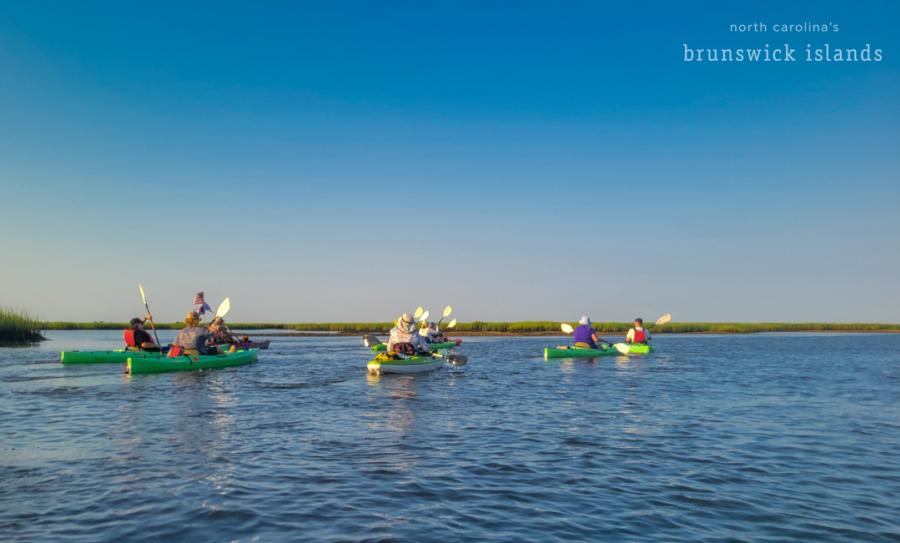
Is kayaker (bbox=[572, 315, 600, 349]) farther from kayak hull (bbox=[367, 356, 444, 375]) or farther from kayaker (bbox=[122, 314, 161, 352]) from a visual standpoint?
kayaker (bbox=[122, 314, 161, 352])

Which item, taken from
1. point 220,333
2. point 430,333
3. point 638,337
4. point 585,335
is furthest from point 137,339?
point 638,337

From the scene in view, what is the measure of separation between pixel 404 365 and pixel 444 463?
1345 centimetres

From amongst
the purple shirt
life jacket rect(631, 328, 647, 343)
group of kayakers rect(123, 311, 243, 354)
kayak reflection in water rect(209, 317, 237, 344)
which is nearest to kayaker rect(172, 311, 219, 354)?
group of kayakers rect(123, 311, 243, 354)

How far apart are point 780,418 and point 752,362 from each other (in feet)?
63.0

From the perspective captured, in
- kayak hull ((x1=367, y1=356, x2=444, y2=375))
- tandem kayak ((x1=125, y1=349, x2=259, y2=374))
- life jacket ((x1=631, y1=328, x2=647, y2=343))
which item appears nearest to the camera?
tandem kayak ((x1=125, y1=349, x2=259, y2=374))

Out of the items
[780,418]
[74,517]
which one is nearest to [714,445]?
[780,418]

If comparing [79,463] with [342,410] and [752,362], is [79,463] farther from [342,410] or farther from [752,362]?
[752,362]

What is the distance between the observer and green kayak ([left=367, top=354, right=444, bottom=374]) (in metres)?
22.0

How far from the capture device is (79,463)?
927 cm

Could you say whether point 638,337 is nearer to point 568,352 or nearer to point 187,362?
point 568,352

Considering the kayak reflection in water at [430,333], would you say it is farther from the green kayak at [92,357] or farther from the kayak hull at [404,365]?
the green kayak at [92,357]

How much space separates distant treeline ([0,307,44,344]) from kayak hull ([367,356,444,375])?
105ft

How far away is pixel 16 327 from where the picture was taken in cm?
4084

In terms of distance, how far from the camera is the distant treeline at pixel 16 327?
132 ft
